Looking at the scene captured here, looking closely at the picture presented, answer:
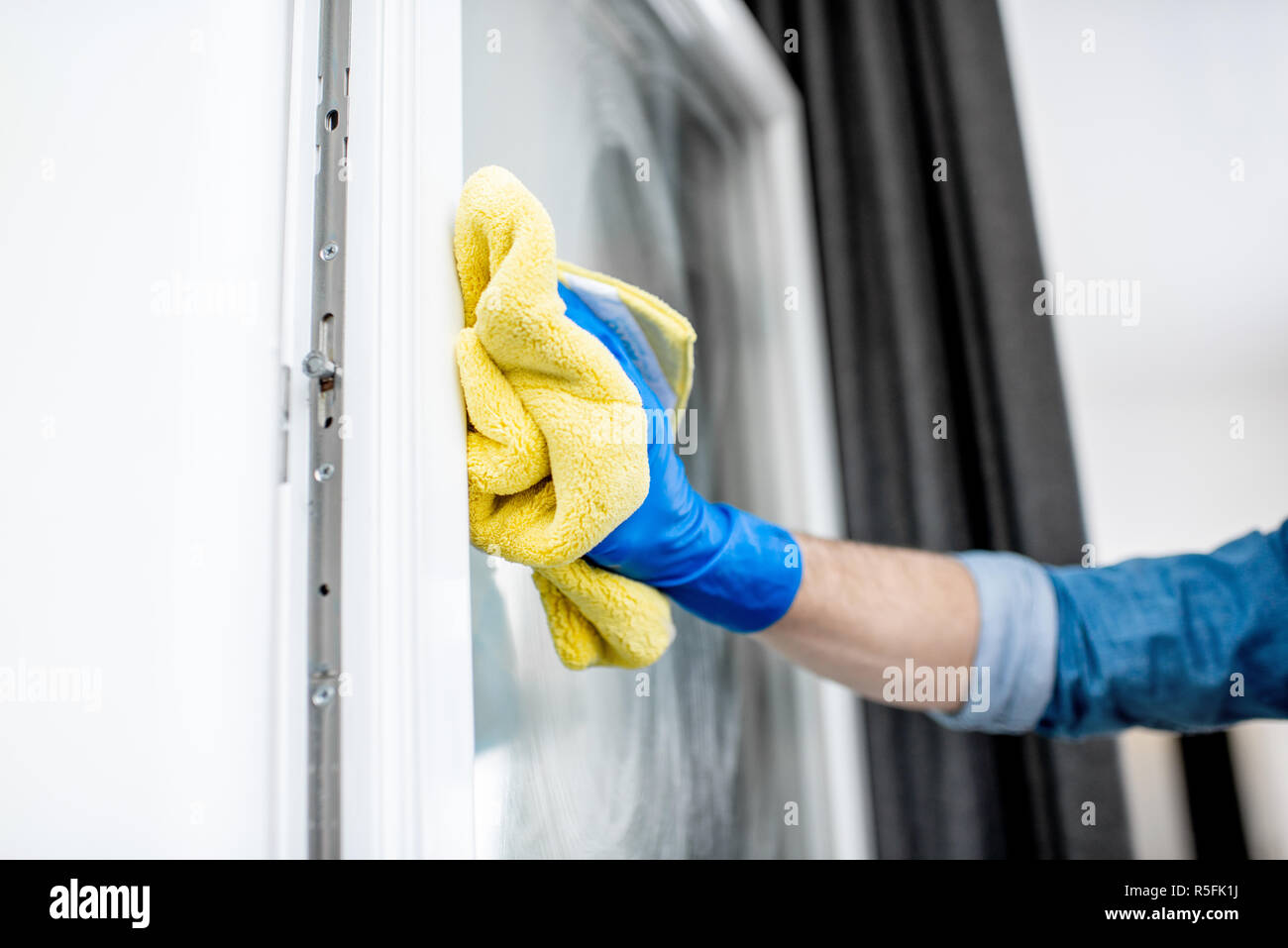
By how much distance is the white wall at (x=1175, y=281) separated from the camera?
1016 mm

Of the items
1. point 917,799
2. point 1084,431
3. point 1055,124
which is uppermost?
point 1055,124

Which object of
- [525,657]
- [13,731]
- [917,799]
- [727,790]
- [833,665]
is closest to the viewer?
[13,731]

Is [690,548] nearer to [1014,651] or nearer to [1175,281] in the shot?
[1014,651]

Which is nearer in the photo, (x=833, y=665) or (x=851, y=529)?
(x=833, y=665)

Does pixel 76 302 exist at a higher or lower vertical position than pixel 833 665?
higher

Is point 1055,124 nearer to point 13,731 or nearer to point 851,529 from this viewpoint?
point 851,529

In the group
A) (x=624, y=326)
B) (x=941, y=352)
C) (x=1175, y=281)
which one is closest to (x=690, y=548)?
(x=624, y=326)

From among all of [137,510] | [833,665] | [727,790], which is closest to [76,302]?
[137,510]

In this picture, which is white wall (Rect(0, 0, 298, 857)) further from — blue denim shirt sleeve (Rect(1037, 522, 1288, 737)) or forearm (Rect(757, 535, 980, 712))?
blue denim shirt sleeve (Rect(1037, 522, 1288, 737))

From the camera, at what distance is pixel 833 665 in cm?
68

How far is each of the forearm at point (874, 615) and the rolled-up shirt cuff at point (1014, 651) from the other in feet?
0.04

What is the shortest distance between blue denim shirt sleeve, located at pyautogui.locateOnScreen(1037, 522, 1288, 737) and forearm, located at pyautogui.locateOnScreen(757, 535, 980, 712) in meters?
0.10

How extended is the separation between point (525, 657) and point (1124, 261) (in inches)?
39.7

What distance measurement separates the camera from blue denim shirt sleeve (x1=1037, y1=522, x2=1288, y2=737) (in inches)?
26.3
